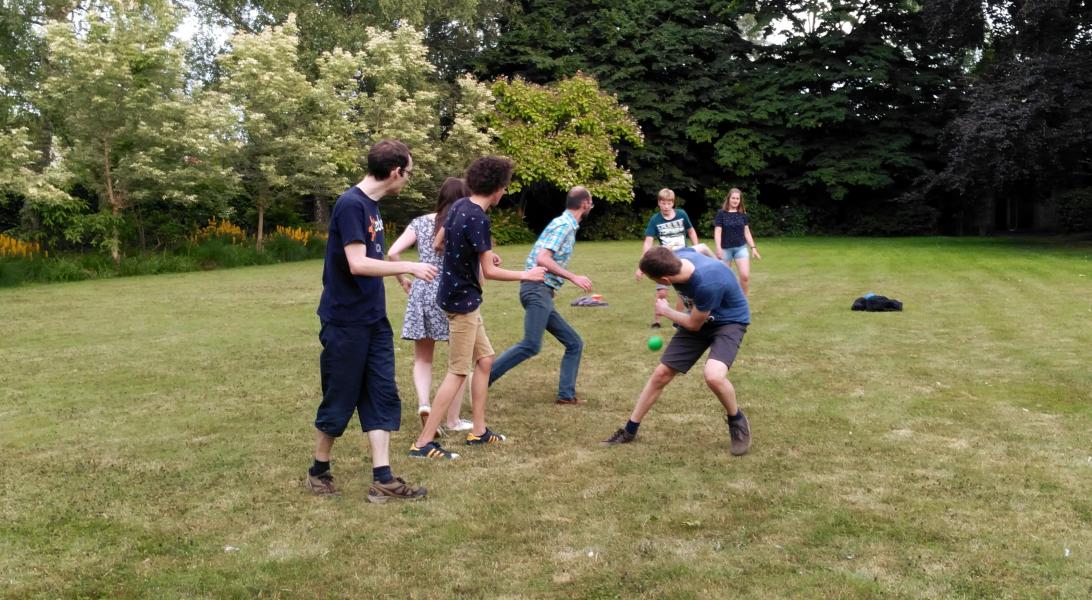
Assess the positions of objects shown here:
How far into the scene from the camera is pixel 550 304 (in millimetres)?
6926

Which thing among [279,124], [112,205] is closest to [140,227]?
[112,205]

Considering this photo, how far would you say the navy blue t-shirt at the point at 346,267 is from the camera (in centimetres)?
446

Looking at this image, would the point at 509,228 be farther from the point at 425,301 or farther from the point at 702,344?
the point at 702,344

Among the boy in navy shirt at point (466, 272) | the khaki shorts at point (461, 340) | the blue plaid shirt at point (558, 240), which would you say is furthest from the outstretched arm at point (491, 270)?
the blue plaid shirt at point (558, 240)

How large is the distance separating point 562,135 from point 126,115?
15900mm

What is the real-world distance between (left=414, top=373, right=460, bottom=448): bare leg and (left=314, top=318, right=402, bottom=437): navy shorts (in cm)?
75

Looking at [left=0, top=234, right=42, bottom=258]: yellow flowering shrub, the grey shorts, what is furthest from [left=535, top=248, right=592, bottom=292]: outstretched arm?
[left=0, top=234, right=42, bottom=258]: yellow flowering shrub

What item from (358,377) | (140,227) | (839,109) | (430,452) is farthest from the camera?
(839,109)

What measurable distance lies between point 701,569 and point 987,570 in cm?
123

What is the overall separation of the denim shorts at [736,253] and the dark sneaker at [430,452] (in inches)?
291

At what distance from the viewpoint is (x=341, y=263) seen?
4.54 meters

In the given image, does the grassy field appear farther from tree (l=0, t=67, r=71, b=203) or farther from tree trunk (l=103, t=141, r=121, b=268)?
tree trunk (l=103, t=141, r=121, b=268)

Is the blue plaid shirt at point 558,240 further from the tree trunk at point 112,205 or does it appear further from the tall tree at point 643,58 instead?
the tall tree at point 643,58

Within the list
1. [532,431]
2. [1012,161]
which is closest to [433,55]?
[1012,161]
